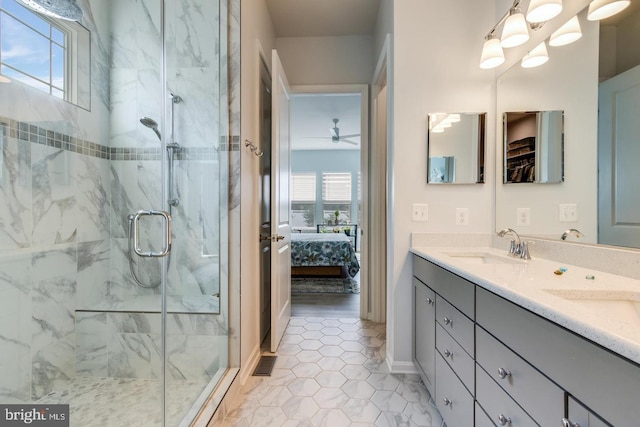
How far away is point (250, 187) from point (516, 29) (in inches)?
70.9

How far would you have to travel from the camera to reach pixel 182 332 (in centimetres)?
174

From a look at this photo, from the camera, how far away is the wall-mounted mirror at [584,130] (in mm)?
1055

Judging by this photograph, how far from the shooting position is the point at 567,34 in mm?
1354

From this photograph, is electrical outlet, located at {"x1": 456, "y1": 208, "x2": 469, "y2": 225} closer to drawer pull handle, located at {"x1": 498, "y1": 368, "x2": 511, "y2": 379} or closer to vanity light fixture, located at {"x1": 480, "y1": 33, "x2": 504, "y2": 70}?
vanity light fixture, located at {"x1": 480, "y1": 33, "x2": 504, "y2": 70}

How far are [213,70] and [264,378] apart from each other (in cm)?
202

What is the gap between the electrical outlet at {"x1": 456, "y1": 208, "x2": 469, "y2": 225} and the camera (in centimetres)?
190

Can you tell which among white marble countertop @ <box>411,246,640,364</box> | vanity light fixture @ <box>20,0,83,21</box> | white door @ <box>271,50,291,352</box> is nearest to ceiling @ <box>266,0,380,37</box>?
white door @ <box>271,50,291,352</box>

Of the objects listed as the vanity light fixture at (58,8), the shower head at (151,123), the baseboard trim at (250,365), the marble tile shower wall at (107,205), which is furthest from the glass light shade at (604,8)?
the vanity light fixture at (58,8)

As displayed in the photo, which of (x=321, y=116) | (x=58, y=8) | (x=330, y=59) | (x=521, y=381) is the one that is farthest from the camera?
(x=321, y=116)

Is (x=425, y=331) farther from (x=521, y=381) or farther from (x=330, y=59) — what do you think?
(x=330, y=59)

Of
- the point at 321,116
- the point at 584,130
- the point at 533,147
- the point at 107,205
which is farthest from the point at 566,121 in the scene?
the point at 321,116

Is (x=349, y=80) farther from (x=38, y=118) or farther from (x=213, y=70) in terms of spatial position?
(x=38, y=118)

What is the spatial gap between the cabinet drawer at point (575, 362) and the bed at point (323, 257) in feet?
11.1

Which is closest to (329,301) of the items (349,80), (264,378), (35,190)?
(264,378)
